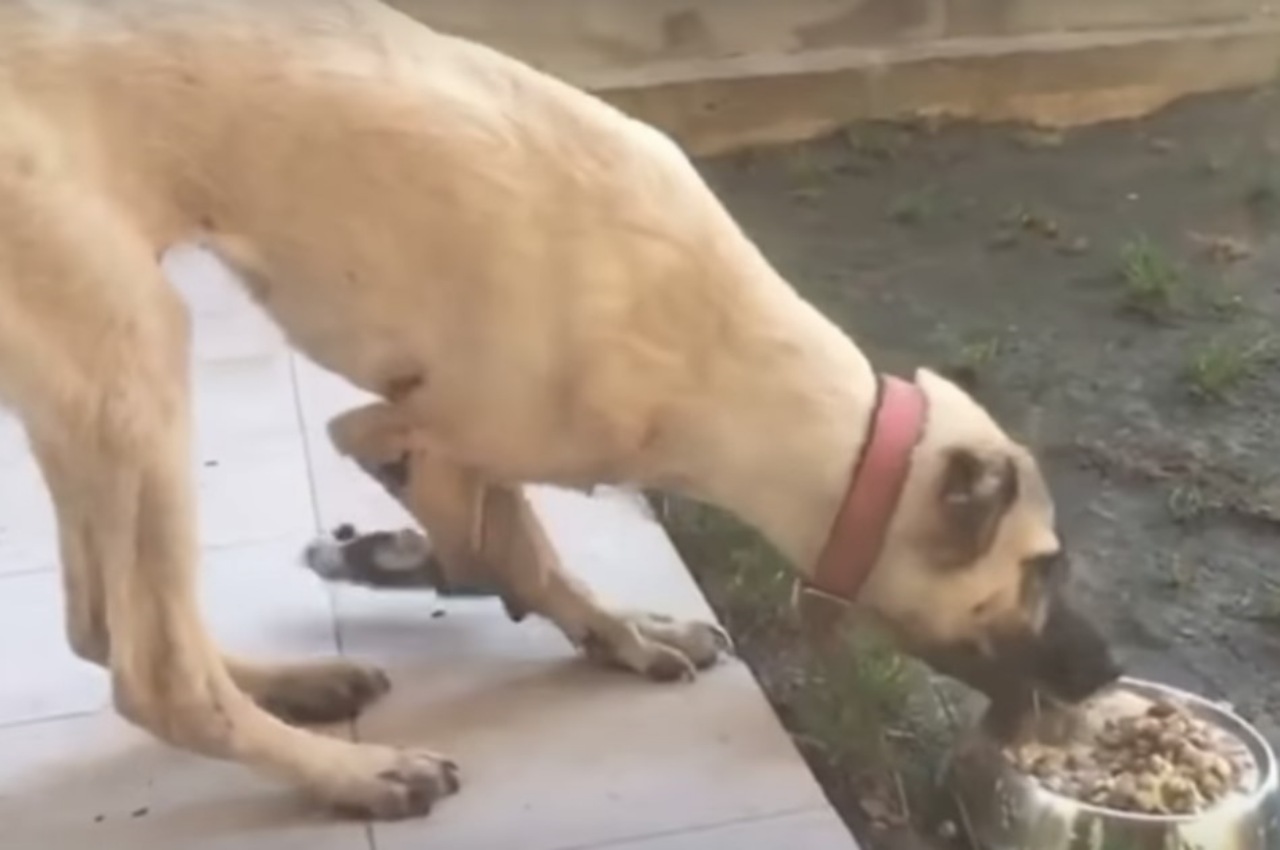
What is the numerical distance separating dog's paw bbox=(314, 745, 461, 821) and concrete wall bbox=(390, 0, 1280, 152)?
8.43ft

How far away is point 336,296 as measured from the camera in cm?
229

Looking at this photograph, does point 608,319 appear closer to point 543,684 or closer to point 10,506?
point 543,684

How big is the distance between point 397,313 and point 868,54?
A: 276 centimetres

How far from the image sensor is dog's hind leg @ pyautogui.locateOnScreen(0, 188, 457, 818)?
2.15 m

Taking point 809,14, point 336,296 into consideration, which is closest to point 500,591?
point 336,296

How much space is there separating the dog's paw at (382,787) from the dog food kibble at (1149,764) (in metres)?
0.66

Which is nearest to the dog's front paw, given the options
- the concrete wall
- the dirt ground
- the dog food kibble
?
the dirt ground

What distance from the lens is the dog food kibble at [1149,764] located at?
2.32m

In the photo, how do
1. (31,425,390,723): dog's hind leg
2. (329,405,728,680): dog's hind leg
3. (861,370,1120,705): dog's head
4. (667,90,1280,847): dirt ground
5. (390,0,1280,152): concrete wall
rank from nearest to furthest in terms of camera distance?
(861,370,1120,705): dog's head < (31,425,390,723): dog's hind leg < (329,405,728,680): dog's hind leg < (667,90,1280,847): dirt ground < (390,0,1280,152): concrete wall

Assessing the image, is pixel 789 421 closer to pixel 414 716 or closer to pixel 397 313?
pixel 397 313

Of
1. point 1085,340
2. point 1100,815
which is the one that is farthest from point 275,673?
point 1085,340

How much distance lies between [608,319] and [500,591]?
Answer: 0.59m

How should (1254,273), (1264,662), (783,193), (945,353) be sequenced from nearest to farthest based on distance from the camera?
(1264,662) < (945,353) < (1254,273) < (783,193)

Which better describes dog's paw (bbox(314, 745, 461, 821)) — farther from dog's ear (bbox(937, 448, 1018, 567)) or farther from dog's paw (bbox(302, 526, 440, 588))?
dog's ear (bbox(937, 448, 1018, 567))
